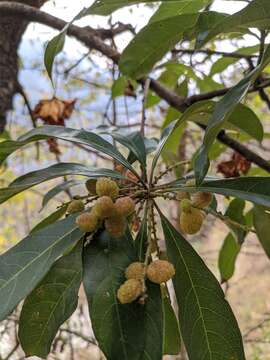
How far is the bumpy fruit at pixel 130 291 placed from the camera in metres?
0.51

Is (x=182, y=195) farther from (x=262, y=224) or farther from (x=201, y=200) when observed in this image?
(x=262, y=224)

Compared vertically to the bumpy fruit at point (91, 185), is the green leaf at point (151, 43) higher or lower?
higher

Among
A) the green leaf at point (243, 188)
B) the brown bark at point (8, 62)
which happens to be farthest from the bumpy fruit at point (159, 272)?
the brown bark at point (8, 62)

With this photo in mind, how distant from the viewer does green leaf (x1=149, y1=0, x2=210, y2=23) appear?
0.75 meters

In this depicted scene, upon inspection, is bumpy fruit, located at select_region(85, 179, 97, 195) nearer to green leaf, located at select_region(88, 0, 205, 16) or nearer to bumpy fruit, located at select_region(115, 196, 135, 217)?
bumpy fruit, located at select_region(115, 196, 135, 217)

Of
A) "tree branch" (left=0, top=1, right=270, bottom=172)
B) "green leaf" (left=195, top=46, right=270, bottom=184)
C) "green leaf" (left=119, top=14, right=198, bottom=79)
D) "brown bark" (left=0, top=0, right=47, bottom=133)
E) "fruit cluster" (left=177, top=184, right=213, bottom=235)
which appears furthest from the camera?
"brown bark" (left=0, top=0, right=47, bottom=133)

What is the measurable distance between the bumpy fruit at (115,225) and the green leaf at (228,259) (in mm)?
488

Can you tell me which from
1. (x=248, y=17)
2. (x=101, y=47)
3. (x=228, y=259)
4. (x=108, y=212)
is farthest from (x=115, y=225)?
(x=101, y=47)

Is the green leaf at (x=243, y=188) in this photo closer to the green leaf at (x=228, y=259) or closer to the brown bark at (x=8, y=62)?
the green leaf at (x=228, y=259)

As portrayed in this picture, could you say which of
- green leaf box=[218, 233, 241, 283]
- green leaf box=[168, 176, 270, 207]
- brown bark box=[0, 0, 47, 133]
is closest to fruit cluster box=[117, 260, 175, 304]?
green leaf box=[168, 176, 270, 207]

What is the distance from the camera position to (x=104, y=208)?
1.76 ft

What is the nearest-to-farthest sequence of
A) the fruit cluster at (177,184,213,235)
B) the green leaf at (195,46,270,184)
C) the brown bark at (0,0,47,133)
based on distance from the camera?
1. the green leaf at (195,46,270,184)
2. the fruit cluster at (177,184,213,235)
3. the brown bark at (0,0,47,133)

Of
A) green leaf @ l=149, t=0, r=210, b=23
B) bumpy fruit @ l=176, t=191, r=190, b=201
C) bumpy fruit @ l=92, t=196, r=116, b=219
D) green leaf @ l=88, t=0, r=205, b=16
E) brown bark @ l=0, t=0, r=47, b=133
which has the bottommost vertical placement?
bumpy fruit @ l=92, t=196, r=116, b=219

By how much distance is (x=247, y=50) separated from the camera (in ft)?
3.41
